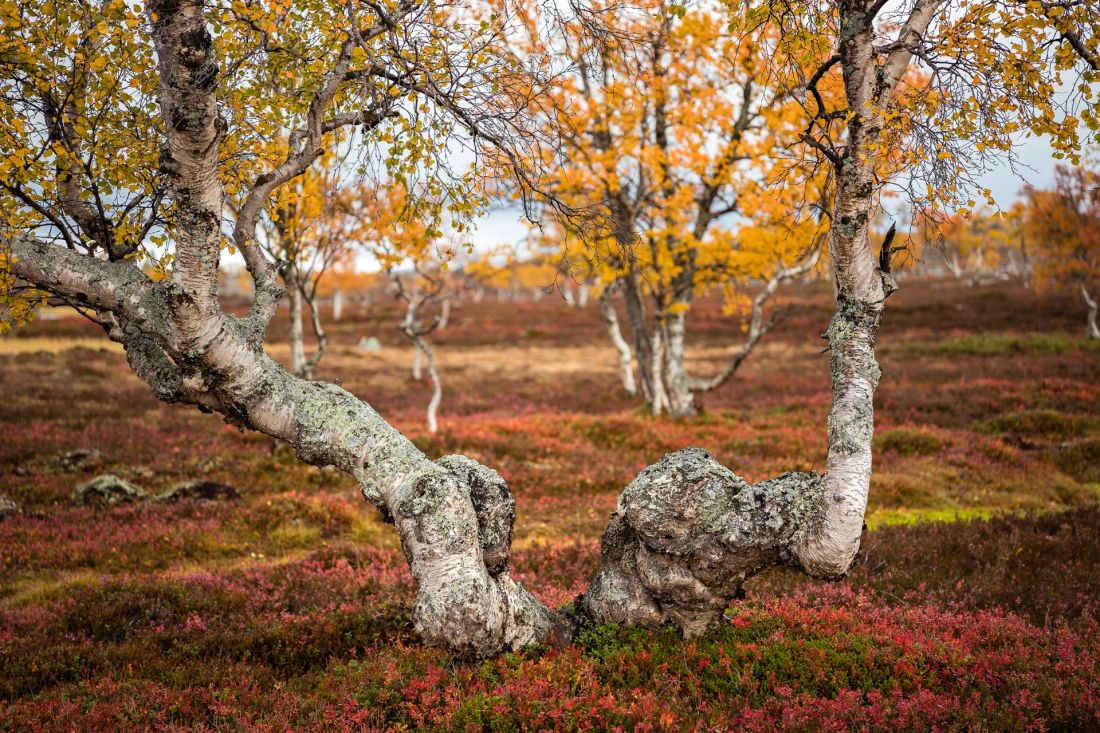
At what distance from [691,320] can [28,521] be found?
5461 centimetres

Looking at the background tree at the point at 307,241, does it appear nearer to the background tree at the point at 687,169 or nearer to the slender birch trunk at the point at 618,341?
the background tree at the point at 687,169

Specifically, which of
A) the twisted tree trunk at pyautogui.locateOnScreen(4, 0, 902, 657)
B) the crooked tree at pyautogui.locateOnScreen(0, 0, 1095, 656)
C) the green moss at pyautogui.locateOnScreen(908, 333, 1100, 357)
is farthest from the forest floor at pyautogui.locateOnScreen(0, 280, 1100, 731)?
the green moss at pyautogui.locateOnScreen(908, 333, 1100, 357)

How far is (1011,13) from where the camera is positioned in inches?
218

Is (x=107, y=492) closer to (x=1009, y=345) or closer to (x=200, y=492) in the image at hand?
(x=200, y=492)

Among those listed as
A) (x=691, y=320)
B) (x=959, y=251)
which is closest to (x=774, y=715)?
(x=691, y=320)

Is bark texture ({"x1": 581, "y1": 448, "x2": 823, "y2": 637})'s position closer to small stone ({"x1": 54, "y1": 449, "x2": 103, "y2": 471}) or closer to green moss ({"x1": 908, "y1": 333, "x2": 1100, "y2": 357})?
small stone ({"x1": 54, "y1": 449, "x2": 103, "y2": 471})

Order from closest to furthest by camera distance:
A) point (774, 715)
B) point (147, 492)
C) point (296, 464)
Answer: point (774, 715) → point (147, 492) → point (296, 464)

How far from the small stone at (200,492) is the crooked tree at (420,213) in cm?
692

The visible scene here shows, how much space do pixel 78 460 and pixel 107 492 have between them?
2.91 meters

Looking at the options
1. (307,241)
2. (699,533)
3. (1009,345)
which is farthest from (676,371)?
(1009,345)

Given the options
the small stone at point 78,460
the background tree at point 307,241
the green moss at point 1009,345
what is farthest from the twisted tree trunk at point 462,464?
the green moss at point 1009,345

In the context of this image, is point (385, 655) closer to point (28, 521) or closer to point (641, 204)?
point (28, 521)

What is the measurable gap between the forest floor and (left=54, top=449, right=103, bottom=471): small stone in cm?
14

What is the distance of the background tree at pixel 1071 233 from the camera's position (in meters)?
34.2
